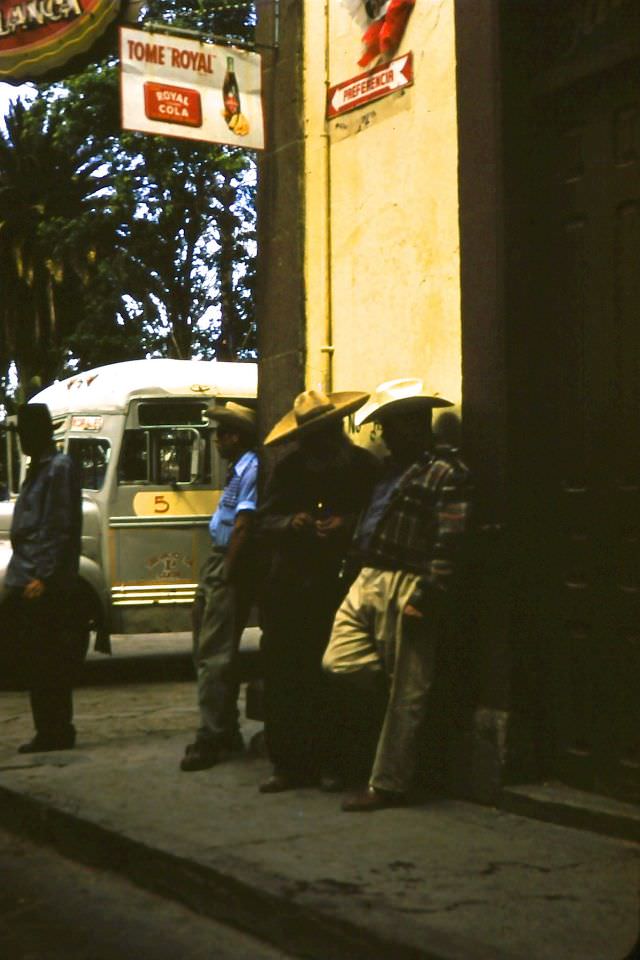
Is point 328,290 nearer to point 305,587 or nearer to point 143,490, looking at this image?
point 305,587

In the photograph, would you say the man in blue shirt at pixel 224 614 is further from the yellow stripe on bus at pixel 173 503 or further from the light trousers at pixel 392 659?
the yellow stripe on bus at pixel 173 503

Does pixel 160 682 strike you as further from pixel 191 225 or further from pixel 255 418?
pixel 191 225

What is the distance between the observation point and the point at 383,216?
23.2ft

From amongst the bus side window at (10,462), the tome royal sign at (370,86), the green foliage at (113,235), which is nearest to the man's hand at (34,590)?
the tome royal sign at (370,86)

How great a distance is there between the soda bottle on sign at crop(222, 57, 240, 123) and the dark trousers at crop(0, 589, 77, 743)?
2680 millimetres

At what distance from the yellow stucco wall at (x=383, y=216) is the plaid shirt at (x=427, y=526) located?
0.53 meters

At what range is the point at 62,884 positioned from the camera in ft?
18.7

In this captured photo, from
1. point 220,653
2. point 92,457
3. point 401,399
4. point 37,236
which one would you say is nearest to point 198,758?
point 220,653

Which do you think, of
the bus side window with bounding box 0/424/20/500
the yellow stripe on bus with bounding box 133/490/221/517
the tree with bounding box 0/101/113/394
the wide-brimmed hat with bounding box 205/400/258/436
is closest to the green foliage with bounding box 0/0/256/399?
the tree with bounding box 0/101/113/394

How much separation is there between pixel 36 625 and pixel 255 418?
1.61 metres

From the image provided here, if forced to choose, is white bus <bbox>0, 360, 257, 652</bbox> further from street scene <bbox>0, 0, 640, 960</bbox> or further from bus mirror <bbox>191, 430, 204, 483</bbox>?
street scene <bbox>0, 0, 640, 960</bbox>

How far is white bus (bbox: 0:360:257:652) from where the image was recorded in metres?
12.2

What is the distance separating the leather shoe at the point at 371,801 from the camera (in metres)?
6.18

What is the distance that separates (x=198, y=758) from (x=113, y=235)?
74.6 feet
